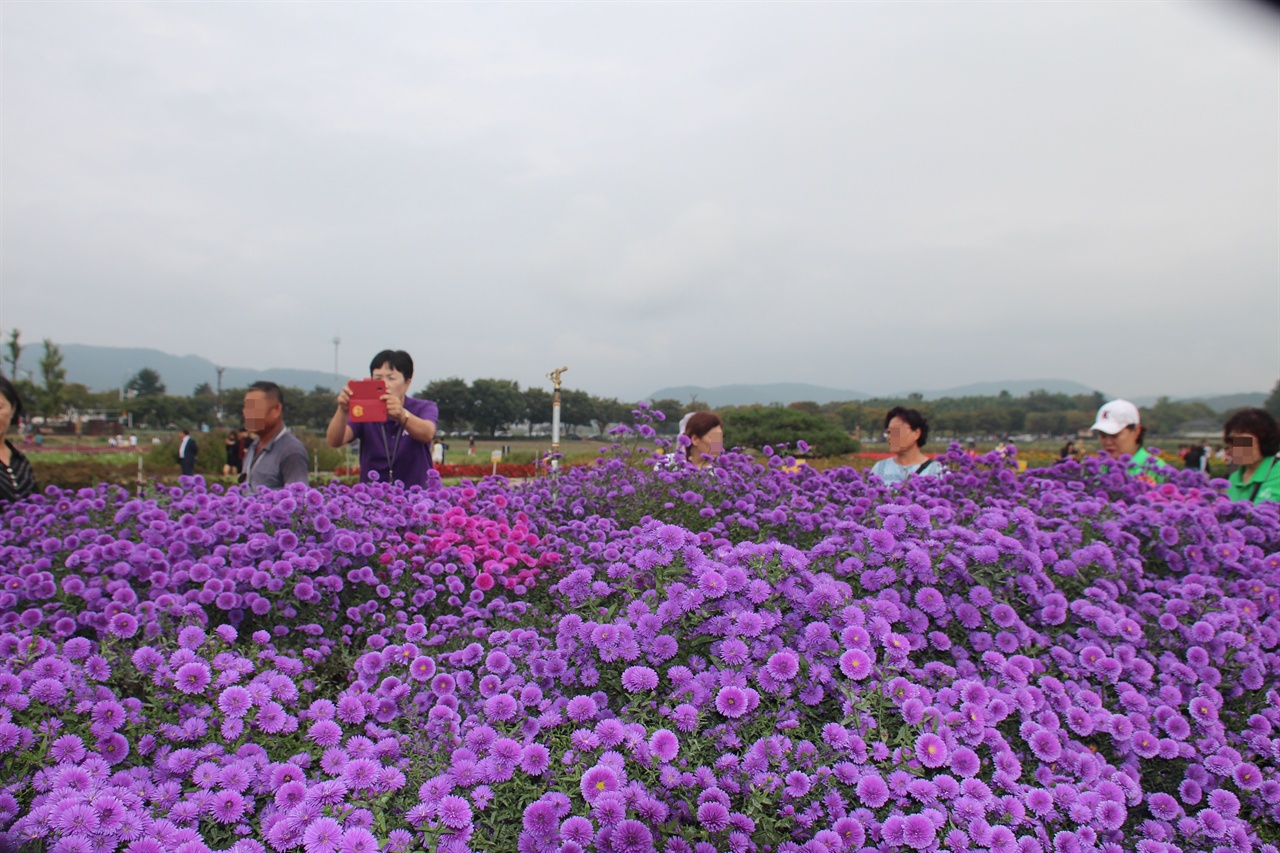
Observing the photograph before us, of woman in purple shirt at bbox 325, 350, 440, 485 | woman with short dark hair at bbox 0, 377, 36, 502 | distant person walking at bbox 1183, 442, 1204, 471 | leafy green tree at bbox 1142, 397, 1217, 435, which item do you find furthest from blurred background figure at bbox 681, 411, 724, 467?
leafy green tree at bbox 1142, 397, 1217, 435

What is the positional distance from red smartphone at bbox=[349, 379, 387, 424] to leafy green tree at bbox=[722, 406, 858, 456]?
Answer: 20674 mm

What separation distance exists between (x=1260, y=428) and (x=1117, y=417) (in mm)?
765

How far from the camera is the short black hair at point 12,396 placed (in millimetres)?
3648

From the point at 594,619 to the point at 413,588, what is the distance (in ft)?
4.20

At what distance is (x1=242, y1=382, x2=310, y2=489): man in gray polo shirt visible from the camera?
12.9ft

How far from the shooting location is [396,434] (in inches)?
175

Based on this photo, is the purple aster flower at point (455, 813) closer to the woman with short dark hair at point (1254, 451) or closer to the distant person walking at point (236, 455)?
the woman with short dark hair at point (1254, 451)

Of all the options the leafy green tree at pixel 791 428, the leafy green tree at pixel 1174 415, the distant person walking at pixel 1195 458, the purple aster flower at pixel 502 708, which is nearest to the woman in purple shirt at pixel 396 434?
the purple aster flower at pixel 502 708

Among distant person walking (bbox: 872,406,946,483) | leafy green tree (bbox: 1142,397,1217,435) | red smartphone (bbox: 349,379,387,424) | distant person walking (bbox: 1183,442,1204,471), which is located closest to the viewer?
red smartphone (bbox: 349,379,387,424)

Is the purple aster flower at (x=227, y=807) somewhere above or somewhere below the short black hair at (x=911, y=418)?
below

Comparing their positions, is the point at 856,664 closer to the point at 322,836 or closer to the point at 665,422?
the point at 322,836

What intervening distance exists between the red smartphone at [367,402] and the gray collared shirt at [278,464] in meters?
0.36

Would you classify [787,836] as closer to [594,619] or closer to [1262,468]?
[594,619]

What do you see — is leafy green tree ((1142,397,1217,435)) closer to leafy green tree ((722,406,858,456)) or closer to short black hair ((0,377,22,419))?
leafy green tree ((722,406,858,456))
